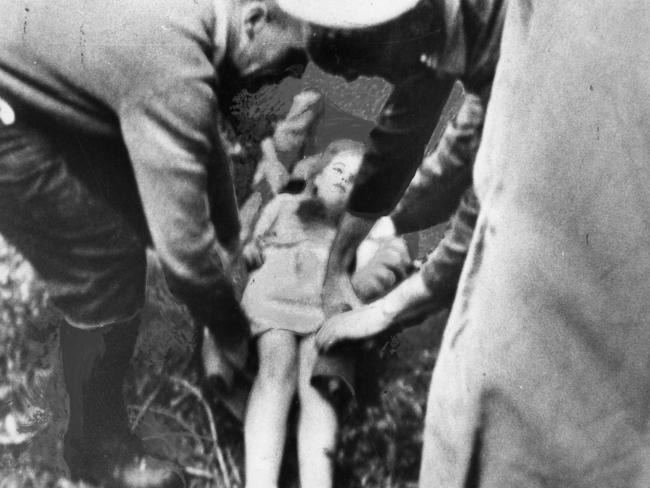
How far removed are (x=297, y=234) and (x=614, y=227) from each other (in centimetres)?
100

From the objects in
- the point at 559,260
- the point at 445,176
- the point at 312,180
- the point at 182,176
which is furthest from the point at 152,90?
the point at 559,260

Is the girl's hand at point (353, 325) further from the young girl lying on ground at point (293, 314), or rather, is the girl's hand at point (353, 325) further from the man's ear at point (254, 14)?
the man's ear at point (254, 14)

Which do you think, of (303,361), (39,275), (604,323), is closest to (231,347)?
(303,361)

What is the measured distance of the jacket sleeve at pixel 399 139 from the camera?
11.7 feet

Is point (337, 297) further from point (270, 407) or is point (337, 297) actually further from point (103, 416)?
point (103, 416)

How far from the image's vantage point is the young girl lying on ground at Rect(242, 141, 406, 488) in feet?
11.5

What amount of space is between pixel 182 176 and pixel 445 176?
0.83 m

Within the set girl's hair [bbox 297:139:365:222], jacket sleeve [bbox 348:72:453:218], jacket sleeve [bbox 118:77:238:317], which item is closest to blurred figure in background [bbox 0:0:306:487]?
jacket sleeve [bbox 118:77:238:317]

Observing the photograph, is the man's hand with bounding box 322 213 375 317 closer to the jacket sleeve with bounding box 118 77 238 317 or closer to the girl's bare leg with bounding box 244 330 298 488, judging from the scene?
the girl's bare leg with bounding box 244 330 298 488

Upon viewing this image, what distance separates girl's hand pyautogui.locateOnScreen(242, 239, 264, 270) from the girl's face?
0.26 meters

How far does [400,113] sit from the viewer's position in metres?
3.57

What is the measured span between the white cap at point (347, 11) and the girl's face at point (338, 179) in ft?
1.36

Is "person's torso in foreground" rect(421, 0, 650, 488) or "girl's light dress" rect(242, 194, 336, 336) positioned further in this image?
"girl's light dress" rect(242, 194, 336, 336)

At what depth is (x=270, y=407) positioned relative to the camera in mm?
3525
